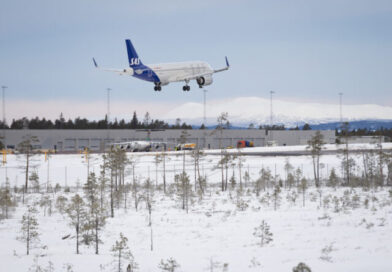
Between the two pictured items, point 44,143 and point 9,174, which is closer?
point 9,174

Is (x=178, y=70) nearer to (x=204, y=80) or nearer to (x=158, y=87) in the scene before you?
(x=204, y=80)

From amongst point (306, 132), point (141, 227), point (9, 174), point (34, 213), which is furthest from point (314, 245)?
point (306, 132)

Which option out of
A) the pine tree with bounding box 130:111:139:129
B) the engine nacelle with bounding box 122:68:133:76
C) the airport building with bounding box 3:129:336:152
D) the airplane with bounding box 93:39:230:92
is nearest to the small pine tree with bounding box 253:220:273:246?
the airplane with bounding box 93:39:230:92

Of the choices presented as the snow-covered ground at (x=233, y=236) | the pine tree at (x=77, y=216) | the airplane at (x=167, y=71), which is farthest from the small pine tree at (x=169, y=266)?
the airplane at (x=167, y=71)

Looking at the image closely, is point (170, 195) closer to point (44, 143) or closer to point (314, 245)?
point (314, 245)

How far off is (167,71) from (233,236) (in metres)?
23.8

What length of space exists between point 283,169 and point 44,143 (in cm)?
6650

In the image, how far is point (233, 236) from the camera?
26.4m

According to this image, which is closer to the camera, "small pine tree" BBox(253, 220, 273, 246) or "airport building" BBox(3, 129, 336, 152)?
"small pine tree" BBox(253, 220, 273, 246)

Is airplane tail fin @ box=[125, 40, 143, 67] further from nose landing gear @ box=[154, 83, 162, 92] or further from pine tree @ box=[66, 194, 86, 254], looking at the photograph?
pine tree @ box=[66, 194, 86, 254]

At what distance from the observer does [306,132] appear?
136125mm

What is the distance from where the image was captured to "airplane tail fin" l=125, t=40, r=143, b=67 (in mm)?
48284

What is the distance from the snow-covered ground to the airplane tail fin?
1478cm

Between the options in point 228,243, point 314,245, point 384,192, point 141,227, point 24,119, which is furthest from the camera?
point 24,119
